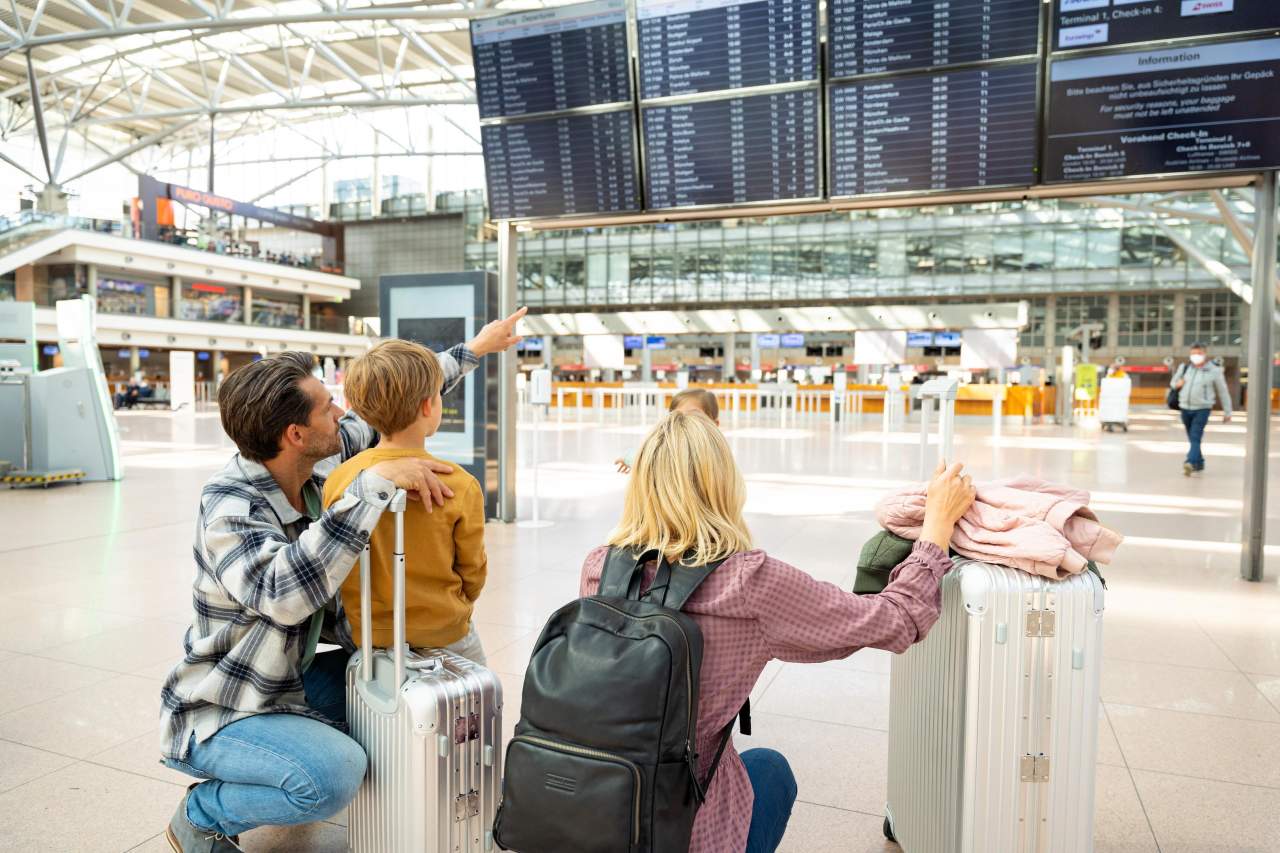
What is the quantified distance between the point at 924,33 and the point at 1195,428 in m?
8.43

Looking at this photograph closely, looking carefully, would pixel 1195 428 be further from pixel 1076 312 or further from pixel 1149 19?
pixel 1076 312

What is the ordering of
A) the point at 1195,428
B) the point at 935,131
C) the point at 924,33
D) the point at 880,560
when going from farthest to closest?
1. the point at 1195,428
2. the point at 935,131
3. the point at 924,33
4. the point at 880,560

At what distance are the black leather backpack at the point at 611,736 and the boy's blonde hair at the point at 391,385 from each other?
762 millimetres

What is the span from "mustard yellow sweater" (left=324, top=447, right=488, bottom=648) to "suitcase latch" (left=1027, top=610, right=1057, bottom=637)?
120 cm

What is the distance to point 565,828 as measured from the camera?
144 cm

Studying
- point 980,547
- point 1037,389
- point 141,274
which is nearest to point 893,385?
point 1037,389

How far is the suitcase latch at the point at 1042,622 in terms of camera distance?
5.97 ft

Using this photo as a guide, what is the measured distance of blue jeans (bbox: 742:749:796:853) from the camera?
5.89 feet

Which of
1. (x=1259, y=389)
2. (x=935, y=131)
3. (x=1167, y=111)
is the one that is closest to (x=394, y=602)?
(x=935, y=131)

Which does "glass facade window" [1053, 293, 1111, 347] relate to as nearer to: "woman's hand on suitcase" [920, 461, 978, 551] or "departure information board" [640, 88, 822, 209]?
"departure information board" [640, 88, 822, 209]

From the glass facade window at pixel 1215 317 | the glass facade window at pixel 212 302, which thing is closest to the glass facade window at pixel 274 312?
the glass facade window at pixel 212 302

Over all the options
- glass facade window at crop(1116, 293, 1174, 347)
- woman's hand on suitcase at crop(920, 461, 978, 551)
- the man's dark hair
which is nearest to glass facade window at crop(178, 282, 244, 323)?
glass facade window at crop(1116, 293, 1174, 347)

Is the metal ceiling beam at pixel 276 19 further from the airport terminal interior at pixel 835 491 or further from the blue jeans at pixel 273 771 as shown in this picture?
the blue jeans at pixel 273 771

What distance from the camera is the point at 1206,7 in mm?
5117
